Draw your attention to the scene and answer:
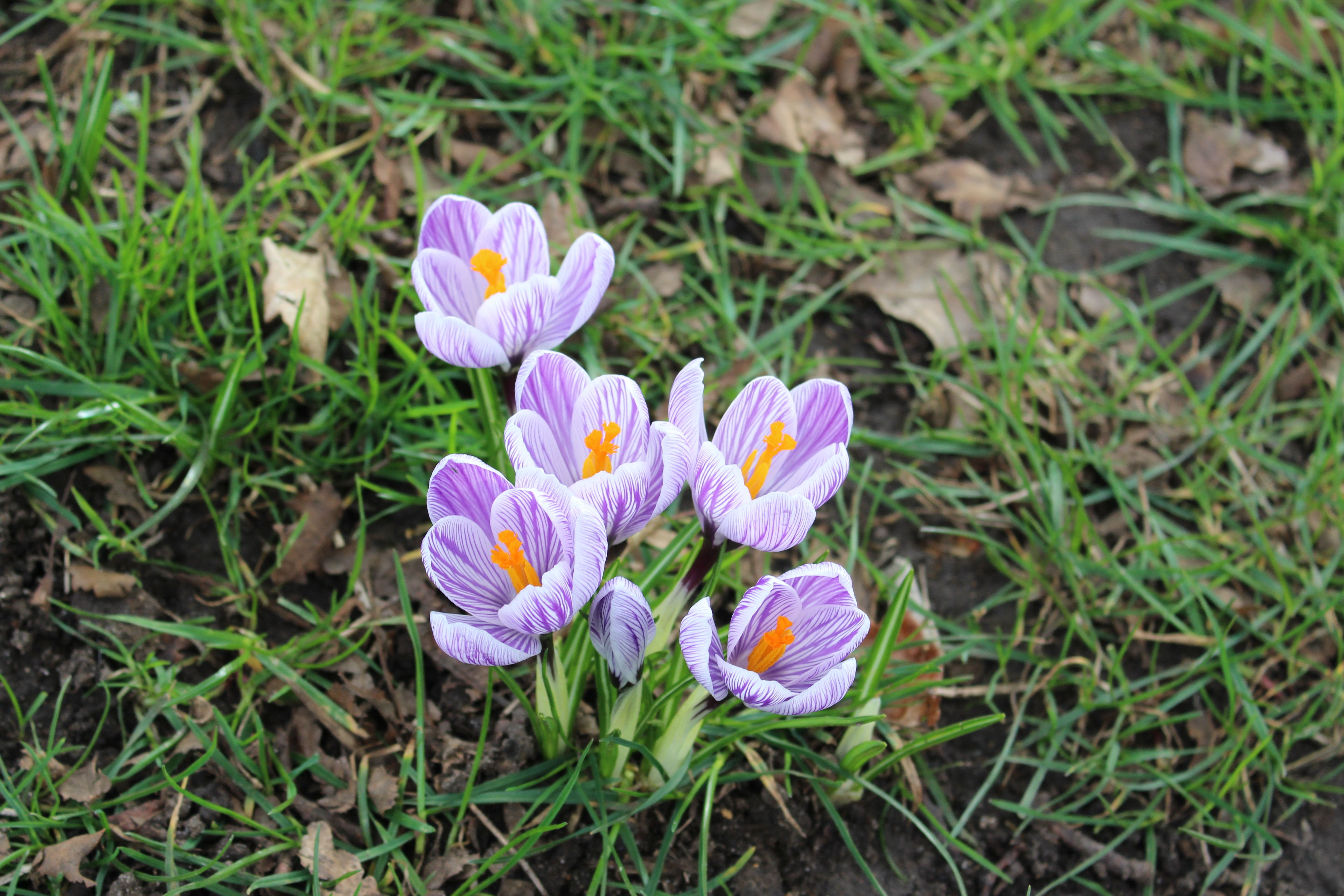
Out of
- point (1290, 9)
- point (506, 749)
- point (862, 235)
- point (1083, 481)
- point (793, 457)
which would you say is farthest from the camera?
point (1290, 9)

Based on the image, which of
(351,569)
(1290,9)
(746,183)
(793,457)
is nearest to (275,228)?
(351,569)

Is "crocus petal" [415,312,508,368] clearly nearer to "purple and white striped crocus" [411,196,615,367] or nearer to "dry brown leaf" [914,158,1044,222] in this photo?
"purple and white striped crocus" [411,196,615,367]

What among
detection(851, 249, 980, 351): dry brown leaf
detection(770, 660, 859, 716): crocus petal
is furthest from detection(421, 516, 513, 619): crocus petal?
detection(851, 249, 980, 351): dry brown leaf

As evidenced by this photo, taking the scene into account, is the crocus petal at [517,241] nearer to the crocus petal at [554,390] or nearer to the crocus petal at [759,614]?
the crocus petal at [554,390]

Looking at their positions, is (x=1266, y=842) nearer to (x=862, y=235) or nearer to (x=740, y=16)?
(x=862, y=235)

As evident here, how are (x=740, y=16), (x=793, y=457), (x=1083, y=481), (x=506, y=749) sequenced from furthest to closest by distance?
(x=740, y=16)
(x=1083, y=481)
(x=506, y=749)
(x=793, y=457)

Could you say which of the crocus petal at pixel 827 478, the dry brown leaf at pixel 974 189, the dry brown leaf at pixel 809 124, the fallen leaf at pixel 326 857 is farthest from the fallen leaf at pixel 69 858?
the dry brown leaf at pixel 974 189

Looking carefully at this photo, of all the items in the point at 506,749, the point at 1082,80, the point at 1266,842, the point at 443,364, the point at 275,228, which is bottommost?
the point at 1266,842

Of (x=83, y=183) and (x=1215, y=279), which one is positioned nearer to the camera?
(x=83, y=183)
